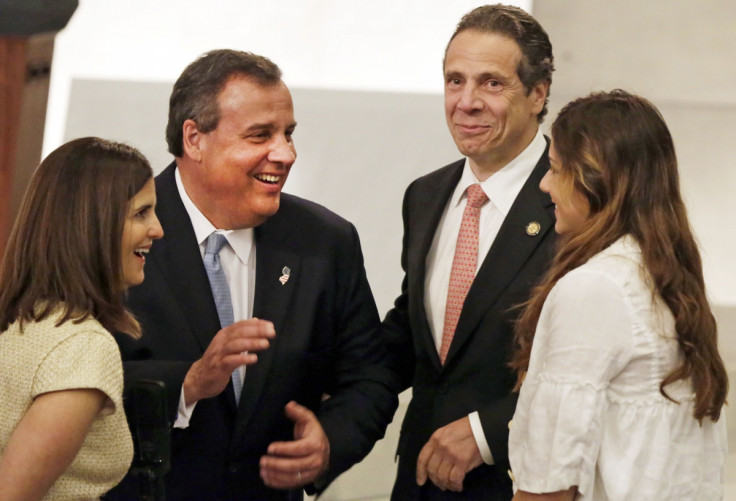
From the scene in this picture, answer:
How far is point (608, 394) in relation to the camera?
174 cm

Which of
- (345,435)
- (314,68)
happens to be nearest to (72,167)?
(345,435)

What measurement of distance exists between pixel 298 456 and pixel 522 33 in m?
1.25

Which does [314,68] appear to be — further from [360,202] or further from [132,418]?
[132,418]

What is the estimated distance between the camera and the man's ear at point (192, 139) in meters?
2.37

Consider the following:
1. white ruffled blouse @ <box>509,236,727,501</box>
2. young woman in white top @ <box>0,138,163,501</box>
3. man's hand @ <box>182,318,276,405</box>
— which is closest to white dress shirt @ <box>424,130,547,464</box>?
man's hand @ <box>182,318,276,405</box>

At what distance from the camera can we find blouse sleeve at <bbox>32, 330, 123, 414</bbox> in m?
1.60

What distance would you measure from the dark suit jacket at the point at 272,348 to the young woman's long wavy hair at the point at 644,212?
27.2 inches

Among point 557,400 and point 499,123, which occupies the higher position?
Answer: point 499,123

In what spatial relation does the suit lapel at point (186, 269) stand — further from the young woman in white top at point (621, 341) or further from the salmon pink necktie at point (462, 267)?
the young woman in white top at point (621, 341)

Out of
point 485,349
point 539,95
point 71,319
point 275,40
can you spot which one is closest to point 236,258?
point 485,349

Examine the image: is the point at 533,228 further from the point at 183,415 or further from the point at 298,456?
the point at 183,415

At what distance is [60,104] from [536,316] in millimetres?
2200

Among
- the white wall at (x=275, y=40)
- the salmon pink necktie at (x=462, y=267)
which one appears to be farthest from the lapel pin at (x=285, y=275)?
the white wall at (x=275, y=40)

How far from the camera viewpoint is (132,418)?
1945 mm
